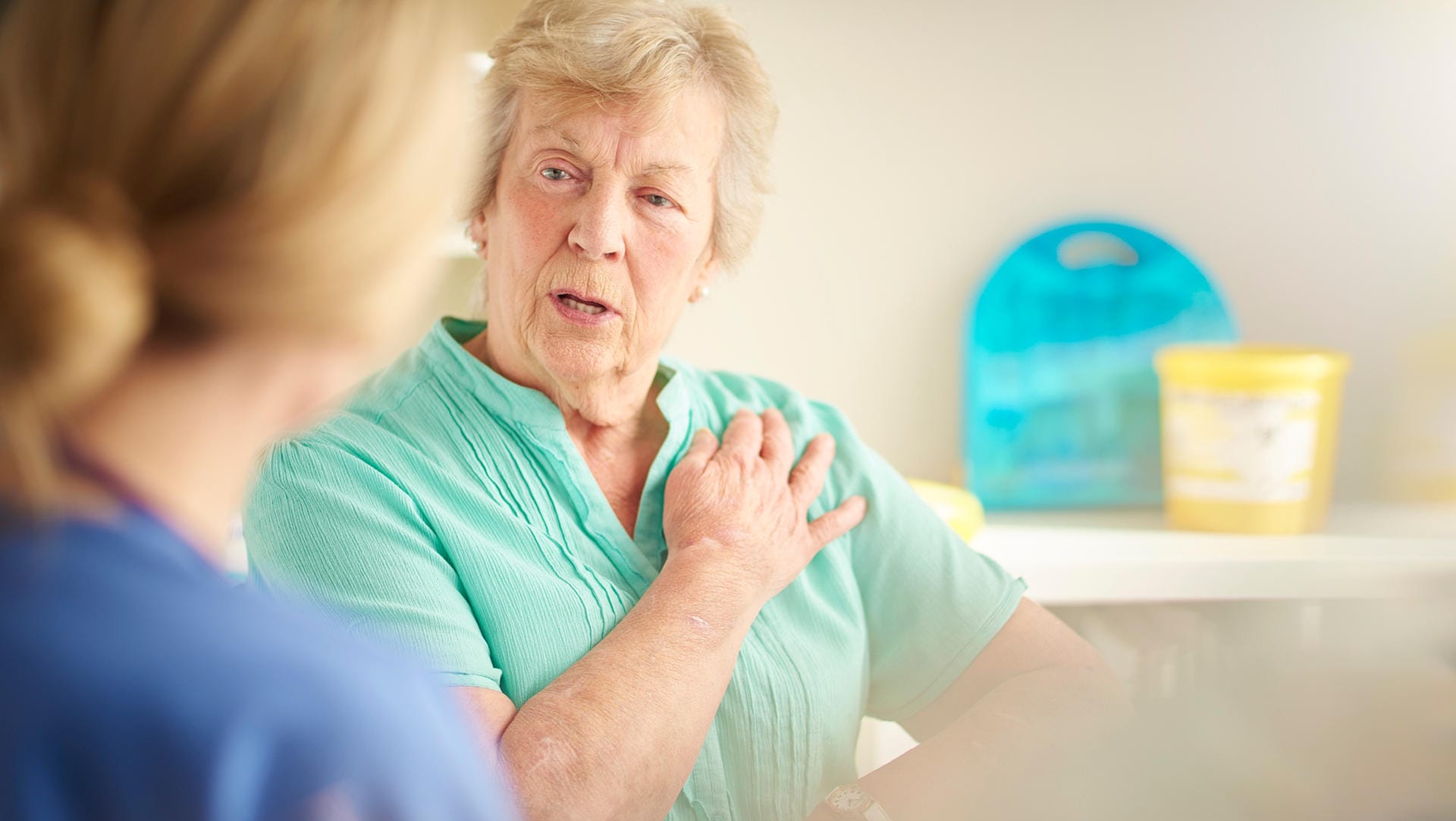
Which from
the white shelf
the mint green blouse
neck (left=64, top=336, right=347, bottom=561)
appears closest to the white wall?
the white shelf

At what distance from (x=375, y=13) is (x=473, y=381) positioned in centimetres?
70

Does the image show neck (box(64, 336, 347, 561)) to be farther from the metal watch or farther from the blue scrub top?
the metal watch

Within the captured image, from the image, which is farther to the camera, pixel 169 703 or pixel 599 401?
pixel 599 401

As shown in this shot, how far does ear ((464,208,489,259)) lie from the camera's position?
1261 mm

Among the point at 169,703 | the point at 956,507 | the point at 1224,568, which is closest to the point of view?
the point at 169,703

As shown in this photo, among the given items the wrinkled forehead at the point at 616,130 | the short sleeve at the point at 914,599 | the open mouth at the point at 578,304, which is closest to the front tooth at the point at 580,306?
the open mouth at the point at 578,304

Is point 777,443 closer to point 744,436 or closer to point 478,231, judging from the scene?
point 744,436

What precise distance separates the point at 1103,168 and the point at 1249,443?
0.58m

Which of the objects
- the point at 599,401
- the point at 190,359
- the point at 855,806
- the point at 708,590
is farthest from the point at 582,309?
the point at 190,359

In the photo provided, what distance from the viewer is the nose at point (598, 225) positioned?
3.72 ft

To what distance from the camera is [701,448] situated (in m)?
1.25

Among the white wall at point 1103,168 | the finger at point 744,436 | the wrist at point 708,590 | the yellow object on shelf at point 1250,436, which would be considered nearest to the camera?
the wrist at point 708,590

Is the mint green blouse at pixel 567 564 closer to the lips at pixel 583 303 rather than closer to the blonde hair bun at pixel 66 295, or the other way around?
the lips at pixel 583 303

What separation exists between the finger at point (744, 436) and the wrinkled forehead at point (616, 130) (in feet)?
0.95
